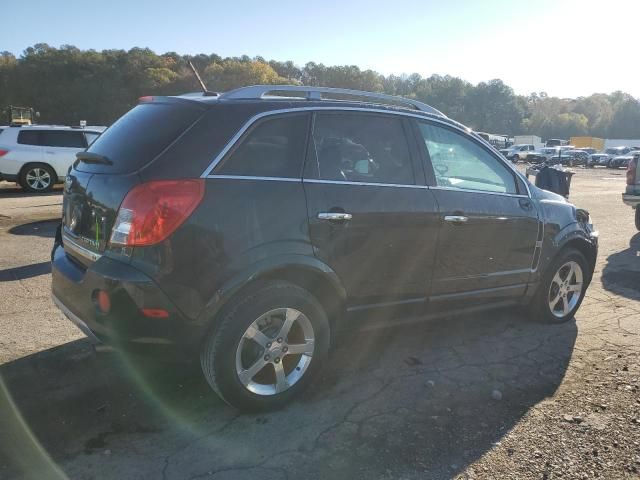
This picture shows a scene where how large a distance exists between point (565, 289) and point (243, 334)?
3.24m

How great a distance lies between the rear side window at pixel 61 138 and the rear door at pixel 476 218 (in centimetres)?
1290

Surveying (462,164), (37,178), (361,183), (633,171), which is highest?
(462,164)

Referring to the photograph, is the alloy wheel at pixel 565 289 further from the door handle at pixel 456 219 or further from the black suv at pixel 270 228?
the door handle at pixel 456 219

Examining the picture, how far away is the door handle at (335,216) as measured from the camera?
3108 mm

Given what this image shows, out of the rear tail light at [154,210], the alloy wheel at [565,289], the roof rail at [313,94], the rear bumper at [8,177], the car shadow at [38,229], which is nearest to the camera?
the rear tail light at [154,210]

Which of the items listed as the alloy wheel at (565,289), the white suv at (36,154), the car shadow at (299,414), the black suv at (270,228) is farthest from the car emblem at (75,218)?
the white suv at (36,154)

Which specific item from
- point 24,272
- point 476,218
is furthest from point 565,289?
point 24,272

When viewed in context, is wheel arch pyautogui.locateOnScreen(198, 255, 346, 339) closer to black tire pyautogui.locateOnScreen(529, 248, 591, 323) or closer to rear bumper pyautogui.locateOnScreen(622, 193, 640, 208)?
black tire pyautogui.locateOnScreen(529, 248, 591, 323)

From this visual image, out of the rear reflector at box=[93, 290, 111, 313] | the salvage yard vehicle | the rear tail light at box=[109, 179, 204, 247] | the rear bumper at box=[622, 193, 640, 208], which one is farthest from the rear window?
the salvage yard vehicle

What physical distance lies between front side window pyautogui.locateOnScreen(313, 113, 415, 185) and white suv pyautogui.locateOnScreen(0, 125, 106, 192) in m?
11.9

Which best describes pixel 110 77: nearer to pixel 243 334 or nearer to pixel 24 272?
pixel 24 272

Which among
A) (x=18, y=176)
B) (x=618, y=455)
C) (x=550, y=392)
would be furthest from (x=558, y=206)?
(x=18, y=176)

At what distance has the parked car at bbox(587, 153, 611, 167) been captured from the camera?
46.5m

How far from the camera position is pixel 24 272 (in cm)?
592
